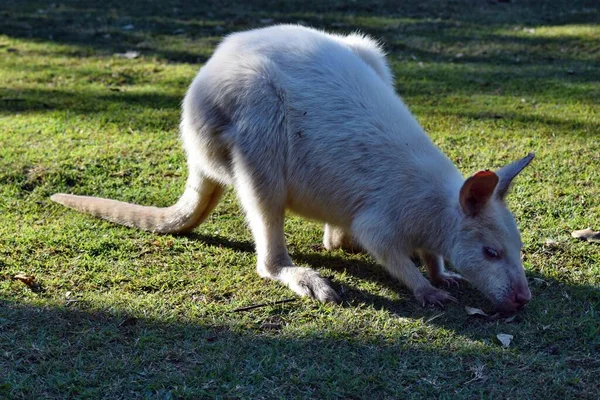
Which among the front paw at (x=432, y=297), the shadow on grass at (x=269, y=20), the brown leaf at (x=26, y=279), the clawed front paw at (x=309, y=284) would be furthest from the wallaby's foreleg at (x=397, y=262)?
the shadow on grass at (x=269, y=20)

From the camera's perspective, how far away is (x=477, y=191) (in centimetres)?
315

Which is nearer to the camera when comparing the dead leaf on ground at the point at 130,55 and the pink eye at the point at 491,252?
the pink eye at the point at 491,252

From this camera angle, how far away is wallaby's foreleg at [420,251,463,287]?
11.8 feet

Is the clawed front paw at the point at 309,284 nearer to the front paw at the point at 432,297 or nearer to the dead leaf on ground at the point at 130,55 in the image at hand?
the front paw at the point at 432,297

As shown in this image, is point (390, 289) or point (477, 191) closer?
point (477, 191)

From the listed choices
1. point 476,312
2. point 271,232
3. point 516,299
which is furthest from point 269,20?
point 516,299

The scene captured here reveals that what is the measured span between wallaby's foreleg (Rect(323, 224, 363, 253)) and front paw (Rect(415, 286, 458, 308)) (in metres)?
0.66

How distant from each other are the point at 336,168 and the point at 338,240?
590 millimetres

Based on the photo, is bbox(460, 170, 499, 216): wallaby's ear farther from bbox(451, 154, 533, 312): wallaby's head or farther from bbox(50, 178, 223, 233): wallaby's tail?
bbox(50, 178, 223, 233): wallaby's tail

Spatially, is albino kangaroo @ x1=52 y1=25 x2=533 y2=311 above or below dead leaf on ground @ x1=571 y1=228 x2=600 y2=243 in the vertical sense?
above

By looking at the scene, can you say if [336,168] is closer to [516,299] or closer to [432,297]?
[432,297]

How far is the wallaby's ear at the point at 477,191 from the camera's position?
3072 mm

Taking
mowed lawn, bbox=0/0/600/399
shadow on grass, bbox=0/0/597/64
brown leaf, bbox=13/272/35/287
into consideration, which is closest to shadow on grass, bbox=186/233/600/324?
mowed lawn, bbox=0/0/600/399

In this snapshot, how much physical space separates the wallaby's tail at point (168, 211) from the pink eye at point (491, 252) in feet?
4.73
